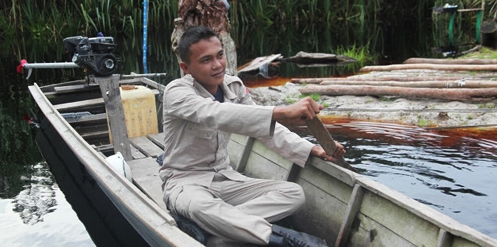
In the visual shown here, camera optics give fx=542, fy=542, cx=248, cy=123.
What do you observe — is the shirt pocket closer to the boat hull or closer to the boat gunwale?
the boat gunwale

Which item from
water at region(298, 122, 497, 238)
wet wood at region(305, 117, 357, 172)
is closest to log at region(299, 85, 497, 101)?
water at region(298, 122, 497, 238)

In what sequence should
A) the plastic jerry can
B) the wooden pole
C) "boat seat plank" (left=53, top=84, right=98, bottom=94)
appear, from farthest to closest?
"boat seat plank" (left=53, top=84, right=98, bottom=94), the plastic jerry can, the wooden pole

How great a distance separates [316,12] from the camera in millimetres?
20703

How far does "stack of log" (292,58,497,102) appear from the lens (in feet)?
27.8

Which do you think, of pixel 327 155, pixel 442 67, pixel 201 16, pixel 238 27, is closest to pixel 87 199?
pixel 201 16

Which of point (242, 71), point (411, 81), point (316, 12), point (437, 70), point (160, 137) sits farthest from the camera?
point (316, 12)

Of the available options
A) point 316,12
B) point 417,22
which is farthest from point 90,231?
point 417,22

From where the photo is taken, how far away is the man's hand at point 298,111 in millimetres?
3041

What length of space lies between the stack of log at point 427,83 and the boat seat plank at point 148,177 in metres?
4.62

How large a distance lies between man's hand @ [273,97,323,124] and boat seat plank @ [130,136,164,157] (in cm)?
310

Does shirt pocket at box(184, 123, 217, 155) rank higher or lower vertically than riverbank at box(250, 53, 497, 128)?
higher

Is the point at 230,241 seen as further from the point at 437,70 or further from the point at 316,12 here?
the point at 316,12

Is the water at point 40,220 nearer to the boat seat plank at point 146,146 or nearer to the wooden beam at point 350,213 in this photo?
the boat seat plank at point 146,146

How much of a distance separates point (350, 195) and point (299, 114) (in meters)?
1.02
